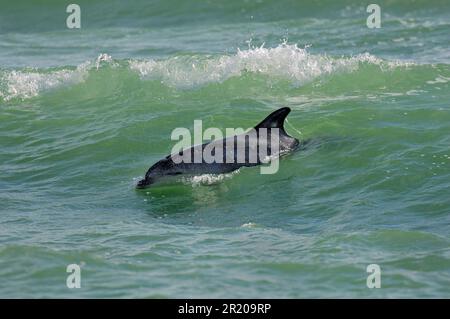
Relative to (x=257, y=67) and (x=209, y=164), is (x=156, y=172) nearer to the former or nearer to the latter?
(x=209, y=164)

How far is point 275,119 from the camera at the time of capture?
1304 centimetres

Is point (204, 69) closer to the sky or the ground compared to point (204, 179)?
closer to the sky

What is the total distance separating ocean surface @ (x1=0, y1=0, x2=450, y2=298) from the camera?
31.2 feet

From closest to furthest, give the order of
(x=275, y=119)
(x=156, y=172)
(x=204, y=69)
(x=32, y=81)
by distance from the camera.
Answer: (x=156, y=172), (x=275, y=119), (x=204, y=69), (x=32, y=81)

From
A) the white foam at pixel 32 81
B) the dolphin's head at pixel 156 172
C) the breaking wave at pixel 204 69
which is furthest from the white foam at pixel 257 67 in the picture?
the dolphin's head at pixel 156 172

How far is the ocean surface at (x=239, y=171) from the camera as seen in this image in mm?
9523

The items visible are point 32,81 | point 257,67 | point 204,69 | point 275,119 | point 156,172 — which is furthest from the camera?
point 32,81

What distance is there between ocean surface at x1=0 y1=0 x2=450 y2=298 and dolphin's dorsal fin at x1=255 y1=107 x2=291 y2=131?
544 millimetres

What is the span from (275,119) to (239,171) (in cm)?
88

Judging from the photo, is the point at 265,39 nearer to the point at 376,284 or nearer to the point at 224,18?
the point at 224,18

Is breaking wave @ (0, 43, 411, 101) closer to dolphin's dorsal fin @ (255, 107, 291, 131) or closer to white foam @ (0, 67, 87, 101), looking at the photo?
white foam @ (0, 67, 87, 101)

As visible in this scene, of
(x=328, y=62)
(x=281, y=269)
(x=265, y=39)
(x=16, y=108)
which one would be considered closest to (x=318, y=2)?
(x=265, y=39)

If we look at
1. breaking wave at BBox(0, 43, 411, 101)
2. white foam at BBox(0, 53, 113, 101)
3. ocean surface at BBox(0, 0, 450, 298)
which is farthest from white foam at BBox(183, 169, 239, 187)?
white foam at BBox(0, 53, 113, 101)

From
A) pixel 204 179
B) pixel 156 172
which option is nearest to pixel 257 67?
pixel 204 179
